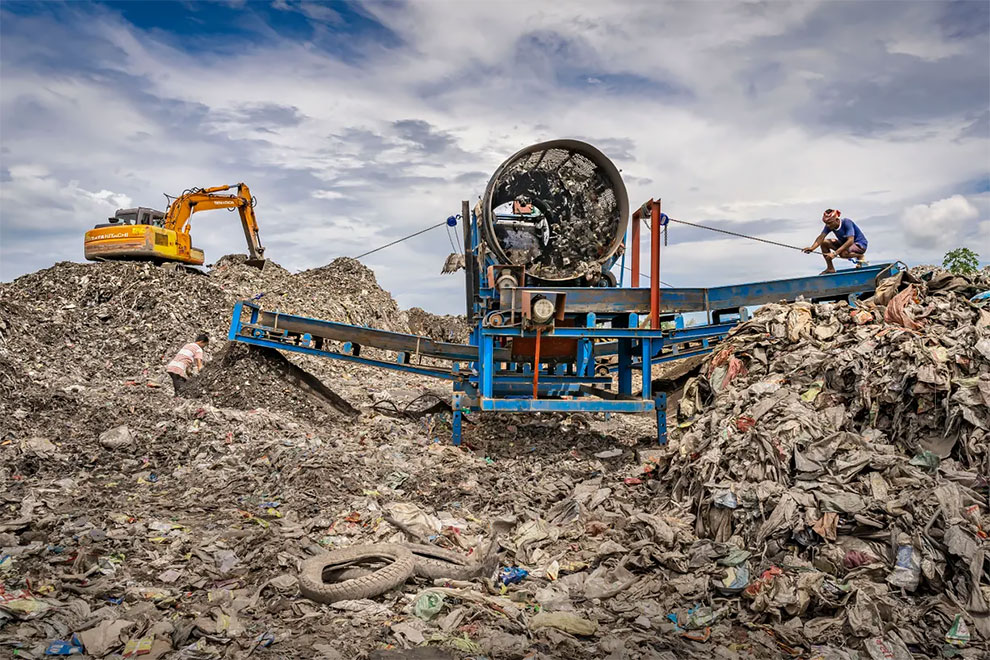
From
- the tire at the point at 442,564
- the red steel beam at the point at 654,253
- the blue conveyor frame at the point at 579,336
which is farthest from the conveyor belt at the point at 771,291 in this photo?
the tire at the point at 442,564

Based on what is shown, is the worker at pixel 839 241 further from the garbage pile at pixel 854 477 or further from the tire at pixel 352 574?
the tire at pixel 352 574

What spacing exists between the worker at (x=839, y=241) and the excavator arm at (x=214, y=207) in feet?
50.3

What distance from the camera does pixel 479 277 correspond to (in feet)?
29.0

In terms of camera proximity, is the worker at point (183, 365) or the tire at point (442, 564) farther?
the worker at point (183, 365)

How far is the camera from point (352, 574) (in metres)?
4.80

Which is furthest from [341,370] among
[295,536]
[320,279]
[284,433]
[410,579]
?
[410,579]

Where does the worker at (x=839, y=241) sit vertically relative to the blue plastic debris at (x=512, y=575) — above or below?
above

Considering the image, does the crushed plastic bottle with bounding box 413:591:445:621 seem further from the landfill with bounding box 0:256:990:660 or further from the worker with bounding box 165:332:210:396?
the worker with bounding box 165:332:210:396

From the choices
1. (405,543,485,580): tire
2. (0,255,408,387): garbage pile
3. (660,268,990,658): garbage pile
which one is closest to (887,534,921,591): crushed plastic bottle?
(660,268,990,658): garbage pile

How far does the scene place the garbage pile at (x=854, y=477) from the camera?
4188mm

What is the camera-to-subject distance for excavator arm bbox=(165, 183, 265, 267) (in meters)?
19.5

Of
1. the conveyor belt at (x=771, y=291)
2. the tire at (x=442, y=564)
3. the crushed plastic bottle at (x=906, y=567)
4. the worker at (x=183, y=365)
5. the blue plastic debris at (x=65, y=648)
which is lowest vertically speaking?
the blue plastic debris at (x=65, y=648)

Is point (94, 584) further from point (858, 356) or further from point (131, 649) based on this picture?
point (858, 356)

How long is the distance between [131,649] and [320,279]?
1817 centimetres
